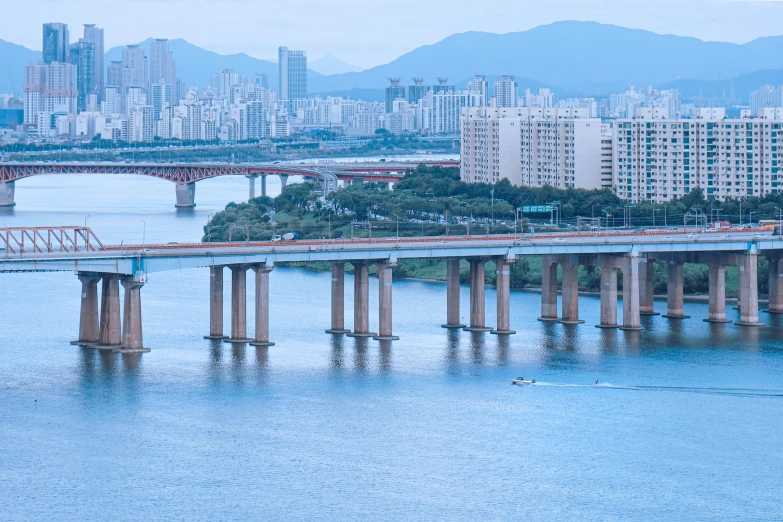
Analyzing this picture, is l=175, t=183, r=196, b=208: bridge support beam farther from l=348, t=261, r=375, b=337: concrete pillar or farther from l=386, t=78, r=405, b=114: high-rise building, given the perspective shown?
l=386, t=78, r=405, b=114: high-rise building

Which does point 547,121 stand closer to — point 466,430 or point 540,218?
point 540,218

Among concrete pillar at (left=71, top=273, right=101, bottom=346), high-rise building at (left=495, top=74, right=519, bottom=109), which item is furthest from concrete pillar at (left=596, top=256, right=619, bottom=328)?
high-rise building at (left=495, top=74, right=519, bottom=109)

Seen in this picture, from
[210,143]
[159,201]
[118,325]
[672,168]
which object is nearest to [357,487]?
[118,325]

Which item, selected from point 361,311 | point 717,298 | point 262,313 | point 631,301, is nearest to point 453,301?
point 361,311

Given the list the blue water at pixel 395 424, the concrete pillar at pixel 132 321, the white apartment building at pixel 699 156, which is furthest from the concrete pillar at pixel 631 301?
the white apartment building at pixel 699 156

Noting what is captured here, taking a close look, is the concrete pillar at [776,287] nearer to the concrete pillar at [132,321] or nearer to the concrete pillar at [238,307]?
the concrete pillar at [238,307]
